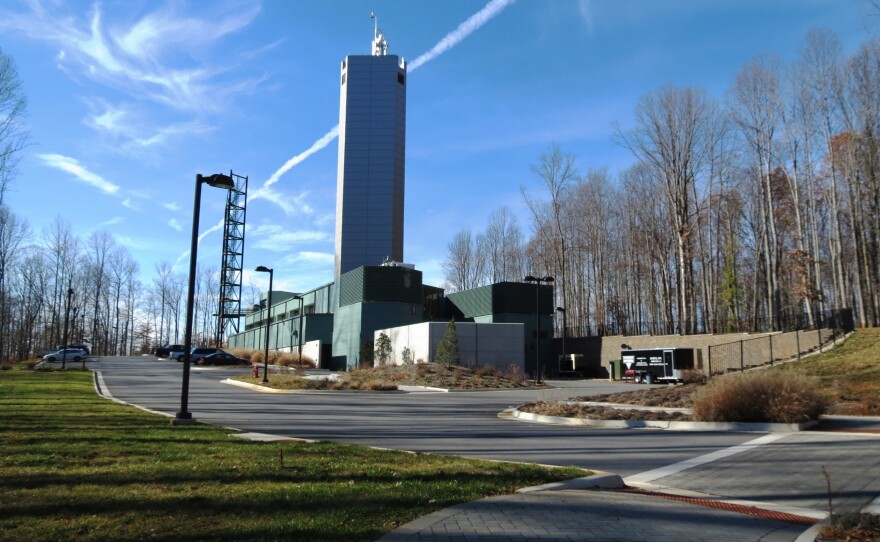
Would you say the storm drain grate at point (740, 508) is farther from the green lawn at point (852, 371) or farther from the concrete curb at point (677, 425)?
the green lawn at point (852, 371)

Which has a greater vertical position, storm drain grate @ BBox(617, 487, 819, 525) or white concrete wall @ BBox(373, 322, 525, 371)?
white concrete wall @ BBox(373, 322, 525, 371)

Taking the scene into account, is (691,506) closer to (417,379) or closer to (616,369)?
(417,379)

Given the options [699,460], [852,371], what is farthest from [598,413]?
[852,371]

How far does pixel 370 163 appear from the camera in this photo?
285 feet

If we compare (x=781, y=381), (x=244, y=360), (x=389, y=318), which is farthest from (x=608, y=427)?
(x=244, y=360)

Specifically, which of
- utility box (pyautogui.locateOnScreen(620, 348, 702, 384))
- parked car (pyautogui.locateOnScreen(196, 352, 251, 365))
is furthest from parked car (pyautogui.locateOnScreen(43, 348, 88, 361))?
utility box (pyautogui.locateOnScreen(620, 348, 702, 384))

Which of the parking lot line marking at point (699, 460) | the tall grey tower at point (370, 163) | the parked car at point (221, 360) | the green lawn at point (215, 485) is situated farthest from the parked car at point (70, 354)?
the parking lot line marking at point (699, 460)

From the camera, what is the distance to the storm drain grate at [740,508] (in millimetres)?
6484

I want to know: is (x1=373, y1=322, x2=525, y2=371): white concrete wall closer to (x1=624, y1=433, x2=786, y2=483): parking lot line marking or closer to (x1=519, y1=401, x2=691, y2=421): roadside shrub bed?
(x1=519, y1=401, x2=691, y2=421): roadside shrub bed

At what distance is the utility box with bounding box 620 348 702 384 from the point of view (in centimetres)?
4056

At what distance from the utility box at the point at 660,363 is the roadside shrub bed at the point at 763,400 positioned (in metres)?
24.8

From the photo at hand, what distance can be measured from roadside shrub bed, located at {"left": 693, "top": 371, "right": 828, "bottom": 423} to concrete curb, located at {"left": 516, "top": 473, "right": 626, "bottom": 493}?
331 inches

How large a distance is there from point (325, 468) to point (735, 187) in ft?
172

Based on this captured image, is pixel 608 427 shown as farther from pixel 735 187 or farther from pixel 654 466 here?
pixel 735 187
